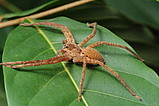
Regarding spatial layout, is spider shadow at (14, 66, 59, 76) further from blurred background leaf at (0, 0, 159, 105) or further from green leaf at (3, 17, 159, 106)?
blurred background leaf at (0, 0, 159, 105)

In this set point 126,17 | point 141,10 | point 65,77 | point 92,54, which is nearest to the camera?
point 65,77

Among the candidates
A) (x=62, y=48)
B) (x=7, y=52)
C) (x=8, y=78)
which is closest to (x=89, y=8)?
(x=62, y=48)

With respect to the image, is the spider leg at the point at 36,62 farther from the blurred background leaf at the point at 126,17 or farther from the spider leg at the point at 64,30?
the blurred background leaf at the point at 126,17

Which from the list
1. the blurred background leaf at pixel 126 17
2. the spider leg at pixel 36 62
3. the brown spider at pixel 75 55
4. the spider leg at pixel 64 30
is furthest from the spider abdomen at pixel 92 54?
the blurred background leaf at pixel 126 17

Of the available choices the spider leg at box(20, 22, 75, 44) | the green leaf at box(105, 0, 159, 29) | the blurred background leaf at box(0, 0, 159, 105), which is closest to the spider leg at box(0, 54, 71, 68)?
the spider leg at box(20, 22, 75, 44)

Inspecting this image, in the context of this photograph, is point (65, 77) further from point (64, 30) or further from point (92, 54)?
point (64, 30)

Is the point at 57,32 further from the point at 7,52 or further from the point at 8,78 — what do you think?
the point at 8,78

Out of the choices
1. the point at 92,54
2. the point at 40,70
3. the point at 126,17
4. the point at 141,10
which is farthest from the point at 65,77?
the point at 126,17
